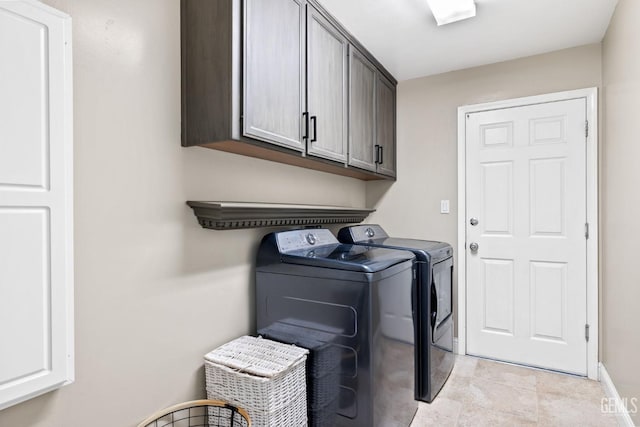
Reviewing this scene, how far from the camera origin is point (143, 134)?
54.7 inches

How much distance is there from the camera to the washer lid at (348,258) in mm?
1600

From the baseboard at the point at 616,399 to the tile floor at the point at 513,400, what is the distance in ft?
0.18

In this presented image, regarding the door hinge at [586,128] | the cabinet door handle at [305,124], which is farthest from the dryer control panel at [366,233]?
the door hinge at [586,128]

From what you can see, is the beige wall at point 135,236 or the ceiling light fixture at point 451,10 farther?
the ceiling light fixture at point 451,10

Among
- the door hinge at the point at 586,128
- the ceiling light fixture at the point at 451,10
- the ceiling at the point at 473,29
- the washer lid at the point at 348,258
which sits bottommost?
the washer lid at the point at 348,258

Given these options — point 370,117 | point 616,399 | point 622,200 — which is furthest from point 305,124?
point 616,399

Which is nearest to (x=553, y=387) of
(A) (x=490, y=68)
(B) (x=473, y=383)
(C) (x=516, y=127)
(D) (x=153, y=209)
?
(B) (x=473, y=383)

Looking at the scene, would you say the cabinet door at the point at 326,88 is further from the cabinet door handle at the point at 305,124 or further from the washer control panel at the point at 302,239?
the washer control panel at the point at 302,239

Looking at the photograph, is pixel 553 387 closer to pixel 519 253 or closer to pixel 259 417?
pixel 519 253

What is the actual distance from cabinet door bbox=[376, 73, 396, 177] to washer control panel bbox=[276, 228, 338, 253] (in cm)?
85

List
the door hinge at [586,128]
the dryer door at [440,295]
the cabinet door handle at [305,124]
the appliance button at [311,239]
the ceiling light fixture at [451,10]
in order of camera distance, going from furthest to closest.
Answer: the door hinge at [586,128]
the dryer door at [440,295]
the appliance button at [311,239]
the ceiling light fixture at [451,10]
the cabinet door handle at [305,124]

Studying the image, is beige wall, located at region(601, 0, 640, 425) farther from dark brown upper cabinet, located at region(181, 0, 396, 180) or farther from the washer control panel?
the washer control panel

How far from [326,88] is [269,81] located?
53 centimetres

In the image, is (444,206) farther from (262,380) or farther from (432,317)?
(262,380)
